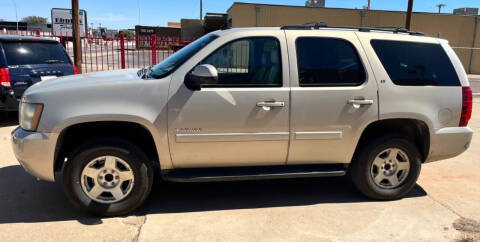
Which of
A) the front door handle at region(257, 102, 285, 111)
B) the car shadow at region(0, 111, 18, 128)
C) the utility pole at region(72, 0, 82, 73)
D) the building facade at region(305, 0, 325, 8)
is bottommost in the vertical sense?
the car shadow at region(0, 111, 18, 128)

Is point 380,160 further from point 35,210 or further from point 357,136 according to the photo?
point 35,210

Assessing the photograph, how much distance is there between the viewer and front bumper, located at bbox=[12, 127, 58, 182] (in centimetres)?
348

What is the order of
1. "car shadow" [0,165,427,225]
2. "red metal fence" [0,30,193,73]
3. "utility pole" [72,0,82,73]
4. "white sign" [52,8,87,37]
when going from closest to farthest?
"car shadow" [0,165,427,225], "utility pole" [72,0,82,73], "red metal fence" [0,30,193,73], "white sign" [52,8,87,37]

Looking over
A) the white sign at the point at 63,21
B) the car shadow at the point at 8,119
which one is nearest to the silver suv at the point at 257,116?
the car shadow at the point at 8,119

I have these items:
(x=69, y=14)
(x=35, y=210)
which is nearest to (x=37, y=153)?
(x=35, y=210)

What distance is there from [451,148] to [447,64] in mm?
930

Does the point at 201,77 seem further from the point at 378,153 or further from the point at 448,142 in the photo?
the point at 448,142

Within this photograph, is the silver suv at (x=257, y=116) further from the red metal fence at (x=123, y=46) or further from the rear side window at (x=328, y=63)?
the red metal fence at (x=123, y=46)

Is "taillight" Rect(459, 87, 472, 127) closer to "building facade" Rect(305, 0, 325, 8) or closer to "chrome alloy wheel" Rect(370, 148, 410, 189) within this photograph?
"chrome alloy wheel" Rect(370, 148, 410, 189)

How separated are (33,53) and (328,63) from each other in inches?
232

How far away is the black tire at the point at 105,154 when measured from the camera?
11.8 ft

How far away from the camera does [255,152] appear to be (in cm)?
386

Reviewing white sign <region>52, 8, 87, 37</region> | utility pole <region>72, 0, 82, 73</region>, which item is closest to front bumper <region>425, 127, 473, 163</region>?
utility pole <region>72, 0, 82, 73</region>

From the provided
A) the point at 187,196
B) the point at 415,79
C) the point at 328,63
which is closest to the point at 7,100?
the point at 187,196
